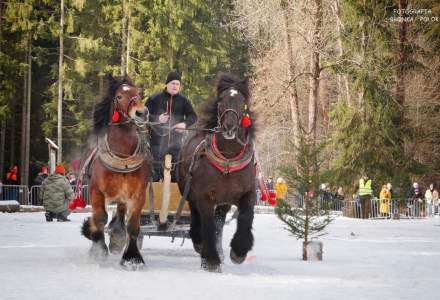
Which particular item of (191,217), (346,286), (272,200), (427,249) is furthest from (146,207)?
(427,249)

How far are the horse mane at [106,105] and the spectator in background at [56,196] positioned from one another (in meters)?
14.2

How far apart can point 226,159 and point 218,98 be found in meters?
0.81

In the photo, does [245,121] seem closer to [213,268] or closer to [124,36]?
[213,268]

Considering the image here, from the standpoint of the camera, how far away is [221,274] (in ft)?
36.2

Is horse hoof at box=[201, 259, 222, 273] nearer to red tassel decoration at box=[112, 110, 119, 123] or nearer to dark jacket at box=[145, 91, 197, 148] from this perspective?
red tassel decoration at box=[112, 110, 119, 123]

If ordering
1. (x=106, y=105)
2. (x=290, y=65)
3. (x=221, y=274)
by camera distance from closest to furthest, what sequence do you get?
(x=221, y=274), (x=106, y=105), (x=290, y=65)

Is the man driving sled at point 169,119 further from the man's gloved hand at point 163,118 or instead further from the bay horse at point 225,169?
the bay horse at point 225,169

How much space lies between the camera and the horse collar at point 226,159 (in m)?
11.5

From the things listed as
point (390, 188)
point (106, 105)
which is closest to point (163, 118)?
point (106, 105)

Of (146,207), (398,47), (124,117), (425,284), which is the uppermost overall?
(398,47)

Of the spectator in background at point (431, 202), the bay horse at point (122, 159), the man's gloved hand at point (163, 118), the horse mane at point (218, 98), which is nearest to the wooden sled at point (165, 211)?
the man's gloved hand at point (163, 118)

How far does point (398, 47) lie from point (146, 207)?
77.9 feet

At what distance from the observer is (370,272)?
12000 millimetres

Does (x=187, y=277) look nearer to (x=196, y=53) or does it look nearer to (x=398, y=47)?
(x=398, y=47)
